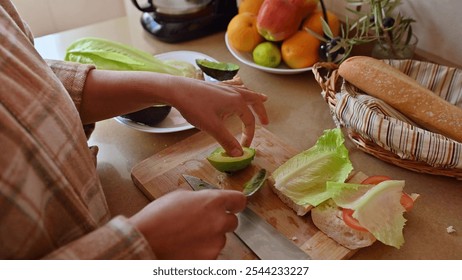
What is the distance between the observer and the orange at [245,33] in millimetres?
1029

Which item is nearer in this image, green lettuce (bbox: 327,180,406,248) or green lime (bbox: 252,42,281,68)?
green lettuce (bbox: 327,180,406,248)

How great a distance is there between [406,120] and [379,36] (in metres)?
0.25

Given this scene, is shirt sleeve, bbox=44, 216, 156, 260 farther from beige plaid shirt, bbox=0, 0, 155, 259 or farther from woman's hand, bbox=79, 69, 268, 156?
woman's hand, bbox=79, 69, 268, 156

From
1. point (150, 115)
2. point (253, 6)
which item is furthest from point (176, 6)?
point (150, 115)

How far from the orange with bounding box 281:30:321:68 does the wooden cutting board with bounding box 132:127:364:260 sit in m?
0.23

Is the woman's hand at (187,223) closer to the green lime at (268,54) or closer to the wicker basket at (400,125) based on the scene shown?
the wicker basket at (400,125)

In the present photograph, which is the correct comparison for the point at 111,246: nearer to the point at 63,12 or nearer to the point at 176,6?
the point at 176,6

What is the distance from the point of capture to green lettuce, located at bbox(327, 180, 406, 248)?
0.62 m

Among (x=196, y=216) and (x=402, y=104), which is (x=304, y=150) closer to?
(x=402, y=104)

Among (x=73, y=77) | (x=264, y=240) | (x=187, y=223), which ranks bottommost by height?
(x=264, y=240)

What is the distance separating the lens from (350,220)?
624 millimetres

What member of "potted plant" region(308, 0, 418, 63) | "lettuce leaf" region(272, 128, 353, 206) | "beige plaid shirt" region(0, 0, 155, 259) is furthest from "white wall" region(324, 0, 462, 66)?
"beige plaid shirt" region(0, 0, 155, 259)
